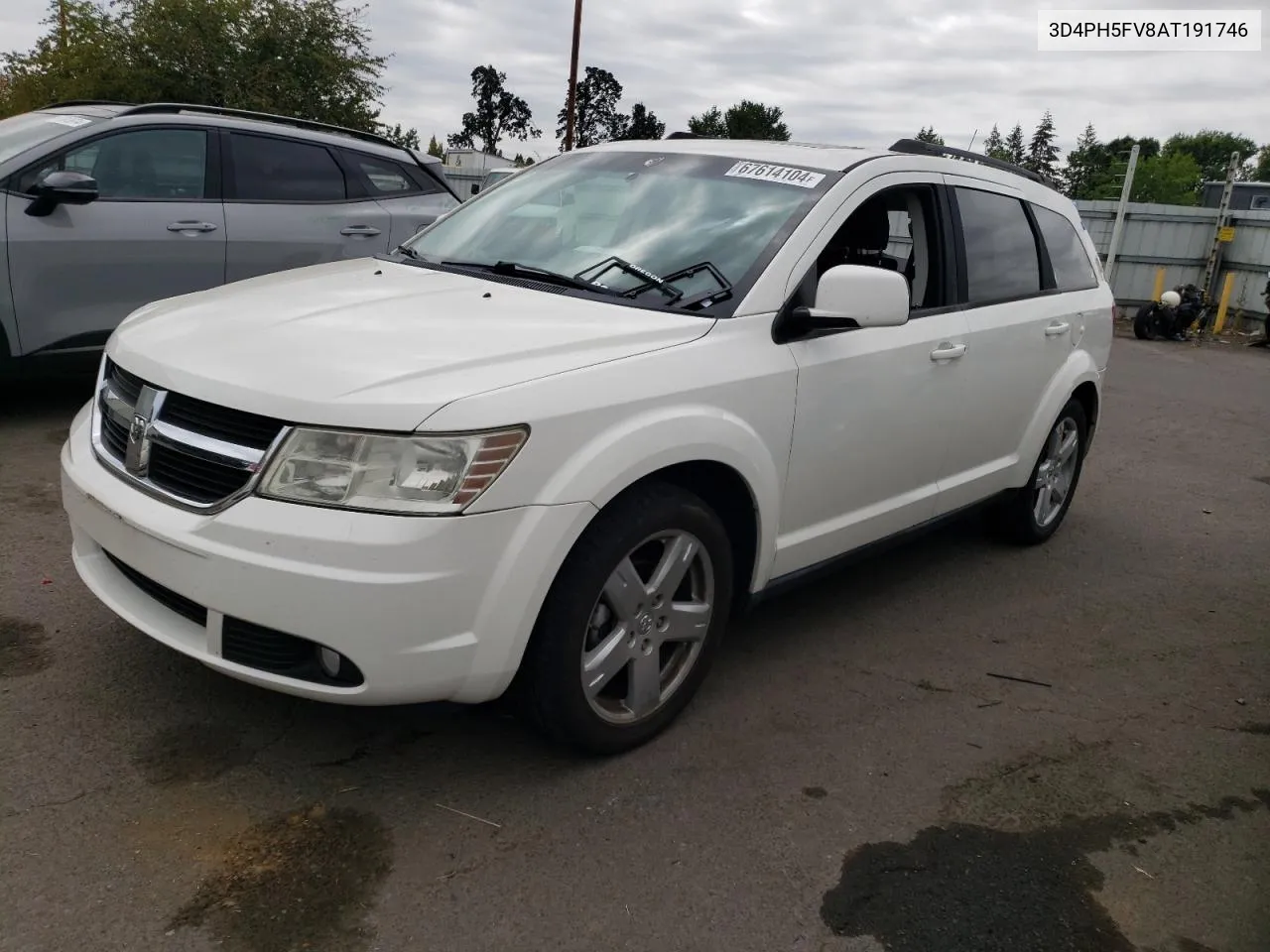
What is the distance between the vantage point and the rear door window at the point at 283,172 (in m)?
6.43

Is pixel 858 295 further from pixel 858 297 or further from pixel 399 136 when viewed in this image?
pixel 399 136

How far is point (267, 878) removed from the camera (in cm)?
242

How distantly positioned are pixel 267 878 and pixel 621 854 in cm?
82

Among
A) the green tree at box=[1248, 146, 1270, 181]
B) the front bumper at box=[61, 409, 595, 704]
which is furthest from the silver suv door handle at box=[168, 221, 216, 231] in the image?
the green tree at box=[1248, 146, 1270, 181]

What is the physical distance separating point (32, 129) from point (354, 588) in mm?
4856

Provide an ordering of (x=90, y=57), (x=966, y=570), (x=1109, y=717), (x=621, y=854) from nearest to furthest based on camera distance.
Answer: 1. (x=621, y=854)
2. (x=1109, y=717)
3. (x=966, y=570)
4. (x=90, y=57)

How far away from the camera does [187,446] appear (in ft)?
8.54

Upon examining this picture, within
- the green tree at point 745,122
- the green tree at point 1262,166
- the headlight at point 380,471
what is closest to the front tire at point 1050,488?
the headlight at point 380,471

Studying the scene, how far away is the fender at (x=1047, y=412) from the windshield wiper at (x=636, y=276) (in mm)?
2196

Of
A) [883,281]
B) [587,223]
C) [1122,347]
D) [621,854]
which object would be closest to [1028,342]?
[883,281]

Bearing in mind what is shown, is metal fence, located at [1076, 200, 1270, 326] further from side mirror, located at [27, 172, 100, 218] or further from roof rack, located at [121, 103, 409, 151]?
side mirror, located at [27, 172, 100, 218]

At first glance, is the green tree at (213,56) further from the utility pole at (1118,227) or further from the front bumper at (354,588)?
the front bumper at (354,588)

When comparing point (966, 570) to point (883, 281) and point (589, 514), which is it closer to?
point (883, 281)

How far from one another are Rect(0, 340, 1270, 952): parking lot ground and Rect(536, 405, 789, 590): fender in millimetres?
713
